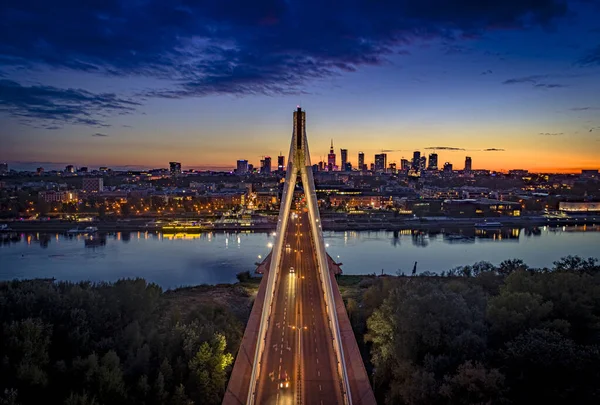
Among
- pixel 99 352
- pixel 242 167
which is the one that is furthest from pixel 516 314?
pixel 242 167

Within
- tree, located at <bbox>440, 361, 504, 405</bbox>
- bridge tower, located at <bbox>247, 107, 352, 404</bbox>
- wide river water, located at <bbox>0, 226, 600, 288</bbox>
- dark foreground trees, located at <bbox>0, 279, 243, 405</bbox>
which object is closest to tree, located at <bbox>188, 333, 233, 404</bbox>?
dark foreground trees, located at <bbox>0, 279, 243, 405</bbox>

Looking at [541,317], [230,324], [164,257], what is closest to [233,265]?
[164,257]

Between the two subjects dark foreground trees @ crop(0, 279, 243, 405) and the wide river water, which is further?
the wide river water

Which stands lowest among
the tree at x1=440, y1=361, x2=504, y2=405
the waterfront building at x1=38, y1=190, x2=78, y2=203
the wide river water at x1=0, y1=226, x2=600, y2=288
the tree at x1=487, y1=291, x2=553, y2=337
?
the wide river water at x1=0, y1=226, x2=600, y2=288

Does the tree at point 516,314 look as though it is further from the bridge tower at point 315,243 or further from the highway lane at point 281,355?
the highway lane at point 281,355

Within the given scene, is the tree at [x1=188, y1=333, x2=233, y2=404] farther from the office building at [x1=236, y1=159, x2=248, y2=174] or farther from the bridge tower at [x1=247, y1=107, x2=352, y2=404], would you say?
the office building at [x1=236, y1=159, x2=248, y2=174]

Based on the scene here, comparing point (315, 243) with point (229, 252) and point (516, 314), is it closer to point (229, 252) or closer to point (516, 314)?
point (516, 314)
